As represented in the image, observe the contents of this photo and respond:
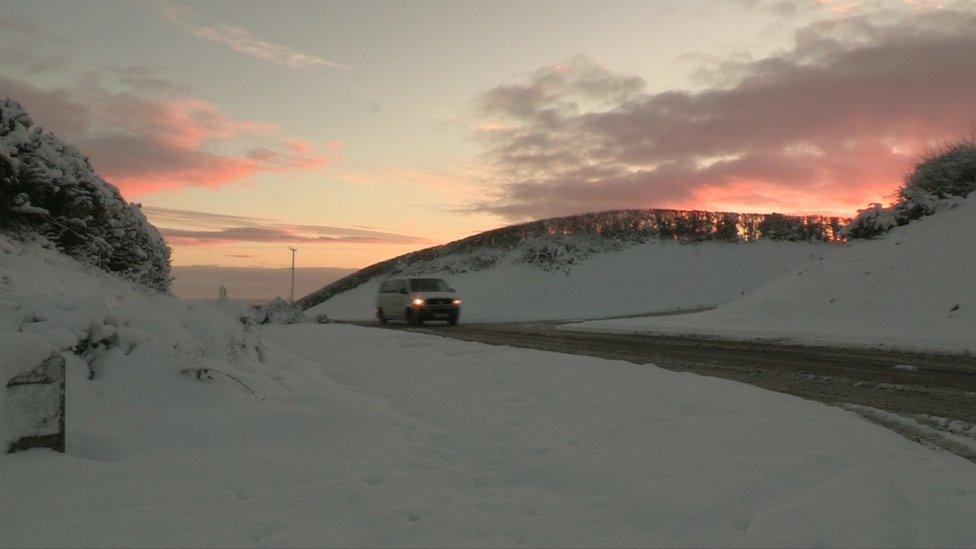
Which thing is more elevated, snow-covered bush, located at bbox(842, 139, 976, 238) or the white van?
snow-covered bush, located at bbox(842, 139, 976, 238)

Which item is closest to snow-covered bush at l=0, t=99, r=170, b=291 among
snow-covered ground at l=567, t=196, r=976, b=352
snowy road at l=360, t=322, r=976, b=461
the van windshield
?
snowy road at l=360, t=322, r=976, b=461

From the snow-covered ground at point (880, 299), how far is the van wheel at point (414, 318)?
590cm

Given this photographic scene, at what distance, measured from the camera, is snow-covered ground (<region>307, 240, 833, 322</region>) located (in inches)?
1405

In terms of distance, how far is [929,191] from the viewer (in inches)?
811

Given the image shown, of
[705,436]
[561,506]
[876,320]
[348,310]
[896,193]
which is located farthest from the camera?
[348,310]

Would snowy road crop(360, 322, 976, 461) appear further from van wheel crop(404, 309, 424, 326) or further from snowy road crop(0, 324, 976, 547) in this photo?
van wheel crop(404, 309, 424, 326)

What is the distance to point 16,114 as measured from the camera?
7.98 meters

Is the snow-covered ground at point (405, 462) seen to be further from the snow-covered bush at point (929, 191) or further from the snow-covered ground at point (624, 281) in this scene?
the snow-covered ground at point (624, 281)

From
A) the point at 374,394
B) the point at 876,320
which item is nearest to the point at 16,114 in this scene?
the point at 374,394

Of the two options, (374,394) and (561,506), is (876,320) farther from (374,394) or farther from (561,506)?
(561,506)

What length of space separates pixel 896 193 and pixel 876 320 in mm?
7132

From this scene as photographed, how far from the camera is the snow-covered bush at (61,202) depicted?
7395mm

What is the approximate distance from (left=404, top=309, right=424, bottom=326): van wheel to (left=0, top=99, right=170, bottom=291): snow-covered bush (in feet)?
44.2

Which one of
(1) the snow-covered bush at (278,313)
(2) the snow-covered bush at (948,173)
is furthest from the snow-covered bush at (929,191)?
(1) the snow-covered bush at (278,313)
